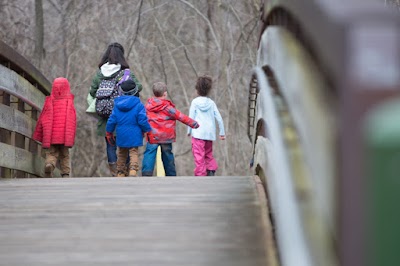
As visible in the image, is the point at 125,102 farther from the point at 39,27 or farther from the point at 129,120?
the point at 39,27

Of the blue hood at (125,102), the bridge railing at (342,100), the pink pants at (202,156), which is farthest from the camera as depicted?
the pink pants at (202,156)

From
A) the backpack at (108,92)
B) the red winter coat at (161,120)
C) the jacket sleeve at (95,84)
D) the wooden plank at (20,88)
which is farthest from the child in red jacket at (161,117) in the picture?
the wooden plank at (20,88)

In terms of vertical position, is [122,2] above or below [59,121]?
above

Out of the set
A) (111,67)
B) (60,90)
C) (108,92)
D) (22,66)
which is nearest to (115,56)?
(111,67)

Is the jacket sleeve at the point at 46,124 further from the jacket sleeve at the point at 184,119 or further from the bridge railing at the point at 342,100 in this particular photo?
the bridge railing at the point at 342,100

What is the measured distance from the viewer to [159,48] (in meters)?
18.2

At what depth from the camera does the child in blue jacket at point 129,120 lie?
29.1ft

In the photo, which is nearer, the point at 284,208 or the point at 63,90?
the point at 284,208

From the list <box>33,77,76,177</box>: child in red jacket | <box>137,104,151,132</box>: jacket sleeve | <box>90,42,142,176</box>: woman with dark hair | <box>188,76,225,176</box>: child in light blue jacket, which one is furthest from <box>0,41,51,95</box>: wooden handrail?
<box>188,76,225,176</box>: child in light blue jacket

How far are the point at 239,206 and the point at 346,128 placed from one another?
2.86 meters

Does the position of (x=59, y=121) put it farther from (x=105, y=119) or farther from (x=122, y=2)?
(x=122, y=2)

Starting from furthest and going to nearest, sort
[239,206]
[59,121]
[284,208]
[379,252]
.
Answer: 1. [59,121]
2. [239,206]
3. [284,208]
4. [379,252]

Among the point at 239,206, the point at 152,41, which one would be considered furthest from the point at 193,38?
the point at 239,206

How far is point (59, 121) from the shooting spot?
9.21 metres
